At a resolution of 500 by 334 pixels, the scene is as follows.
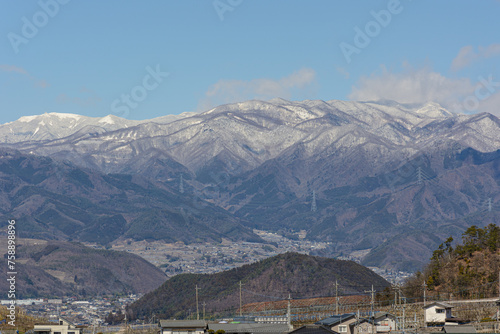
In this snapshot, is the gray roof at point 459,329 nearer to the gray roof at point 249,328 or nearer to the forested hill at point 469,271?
the gray roof at point 249,328

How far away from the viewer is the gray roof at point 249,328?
11056 centimetres

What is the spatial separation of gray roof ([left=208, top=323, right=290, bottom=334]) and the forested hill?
52.1 meters

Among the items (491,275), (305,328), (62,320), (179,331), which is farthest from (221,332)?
(491,275)

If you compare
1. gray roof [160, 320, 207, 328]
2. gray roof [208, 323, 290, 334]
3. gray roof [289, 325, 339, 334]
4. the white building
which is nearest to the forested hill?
the white building

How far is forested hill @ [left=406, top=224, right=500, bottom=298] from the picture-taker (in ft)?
516

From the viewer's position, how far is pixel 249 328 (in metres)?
112

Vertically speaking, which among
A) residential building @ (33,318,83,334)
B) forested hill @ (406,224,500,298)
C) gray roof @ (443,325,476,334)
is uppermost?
forested hill @ (406,224,500,298)

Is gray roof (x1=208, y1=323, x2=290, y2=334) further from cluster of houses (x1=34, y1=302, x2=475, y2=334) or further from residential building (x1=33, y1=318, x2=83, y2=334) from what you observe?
residential building (x1=33, y1=318, x2=83, y2=334)

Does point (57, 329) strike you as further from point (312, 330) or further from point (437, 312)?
point (437, 312)

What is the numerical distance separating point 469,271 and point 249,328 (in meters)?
68.9

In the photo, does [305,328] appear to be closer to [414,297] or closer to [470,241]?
[414,297]

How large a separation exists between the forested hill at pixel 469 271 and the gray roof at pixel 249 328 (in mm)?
52087

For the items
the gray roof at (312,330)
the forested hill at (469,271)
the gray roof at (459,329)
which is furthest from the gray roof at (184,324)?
the forested hill at (469,271)

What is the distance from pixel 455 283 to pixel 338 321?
199ft
